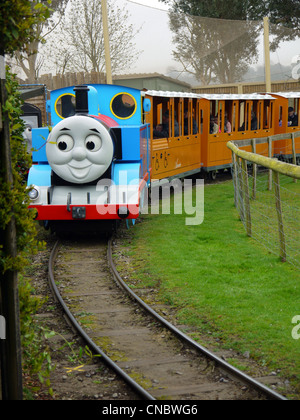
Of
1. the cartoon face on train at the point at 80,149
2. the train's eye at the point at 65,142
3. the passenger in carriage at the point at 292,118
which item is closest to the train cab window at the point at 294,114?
the passenger in carriage at the point at 292,118

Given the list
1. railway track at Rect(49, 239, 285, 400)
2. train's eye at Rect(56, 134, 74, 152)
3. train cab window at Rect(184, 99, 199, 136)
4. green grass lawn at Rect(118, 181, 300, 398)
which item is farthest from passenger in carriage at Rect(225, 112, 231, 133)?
railway track at Rect(49, 239, 285, 400)

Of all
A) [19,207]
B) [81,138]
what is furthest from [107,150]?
[19,207]

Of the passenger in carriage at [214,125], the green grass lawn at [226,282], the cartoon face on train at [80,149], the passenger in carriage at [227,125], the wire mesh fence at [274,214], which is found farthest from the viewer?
the passenger in carriage at [227,125]

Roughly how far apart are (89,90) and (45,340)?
514 centimetres

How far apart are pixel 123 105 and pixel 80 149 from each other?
2.15 metres

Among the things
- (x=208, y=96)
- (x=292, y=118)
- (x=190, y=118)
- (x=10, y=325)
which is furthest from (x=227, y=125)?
(x=10, y=325)

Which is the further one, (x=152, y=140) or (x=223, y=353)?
(x=152, y=140)

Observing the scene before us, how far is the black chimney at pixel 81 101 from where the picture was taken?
9.32 m

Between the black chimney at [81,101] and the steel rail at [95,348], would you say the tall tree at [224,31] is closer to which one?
the black chimney at [81,101]

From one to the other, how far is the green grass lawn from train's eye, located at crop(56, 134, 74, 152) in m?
1.86

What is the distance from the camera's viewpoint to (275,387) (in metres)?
4.32

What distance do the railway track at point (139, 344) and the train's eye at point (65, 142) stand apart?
6.03 ft

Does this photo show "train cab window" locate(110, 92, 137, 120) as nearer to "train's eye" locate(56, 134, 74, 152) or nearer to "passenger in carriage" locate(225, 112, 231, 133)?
"train's eye" locate(56, 134, 74, 152)

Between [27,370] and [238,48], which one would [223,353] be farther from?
[238,48]
